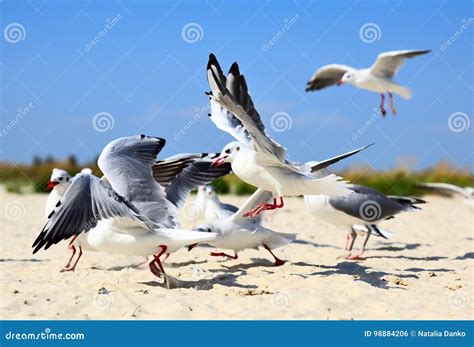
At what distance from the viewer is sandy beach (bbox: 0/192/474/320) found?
5.43 metres

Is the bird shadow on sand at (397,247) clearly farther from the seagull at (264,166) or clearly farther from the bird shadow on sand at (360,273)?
the seagull at (264,166)

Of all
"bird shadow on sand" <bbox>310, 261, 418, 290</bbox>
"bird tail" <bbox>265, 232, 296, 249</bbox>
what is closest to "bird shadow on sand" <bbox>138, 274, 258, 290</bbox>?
"bird shadow on sand" <bbox>310, 261, 418, 290</bbox>

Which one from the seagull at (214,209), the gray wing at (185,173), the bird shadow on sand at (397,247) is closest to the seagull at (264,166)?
the gray wing at (185,173)

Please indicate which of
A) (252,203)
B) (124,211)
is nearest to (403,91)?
(252,203)

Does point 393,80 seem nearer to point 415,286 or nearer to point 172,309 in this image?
point 415,286

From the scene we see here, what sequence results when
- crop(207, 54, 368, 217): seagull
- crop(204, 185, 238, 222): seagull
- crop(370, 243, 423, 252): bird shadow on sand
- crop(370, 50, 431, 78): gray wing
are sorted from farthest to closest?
crop(370, 50, 431, 78): gray wing → crop(370, 243, 423, 252): bird shadow on sand → crop(204, 185, 238, 222): seagull → crop(207, 54, 368, 217): seagull

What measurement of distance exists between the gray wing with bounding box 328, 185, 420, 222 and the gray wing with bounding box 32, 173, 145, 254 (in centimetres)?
320

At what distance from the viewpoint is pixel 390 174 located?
19062 mm

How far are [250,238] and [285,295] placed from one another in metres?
1.75

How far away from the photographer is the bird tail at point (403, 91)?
35.9ft

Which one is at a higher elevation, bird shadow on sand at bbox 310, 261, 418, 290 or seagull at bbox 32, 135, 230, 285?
bird shadow on sand at bbox 310, 261, 418, 290

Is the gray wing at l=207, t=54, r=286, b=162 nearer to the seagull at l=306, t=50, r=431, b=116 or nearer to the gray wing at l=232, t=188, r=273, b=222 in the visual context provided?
the gray wing at l=232, t=188, r=273, b=222

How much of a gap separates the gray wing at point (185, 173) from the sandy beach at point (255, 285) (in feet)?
2.64

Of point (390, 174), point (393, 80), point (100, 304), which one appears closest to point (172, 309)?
point (100, 304)
